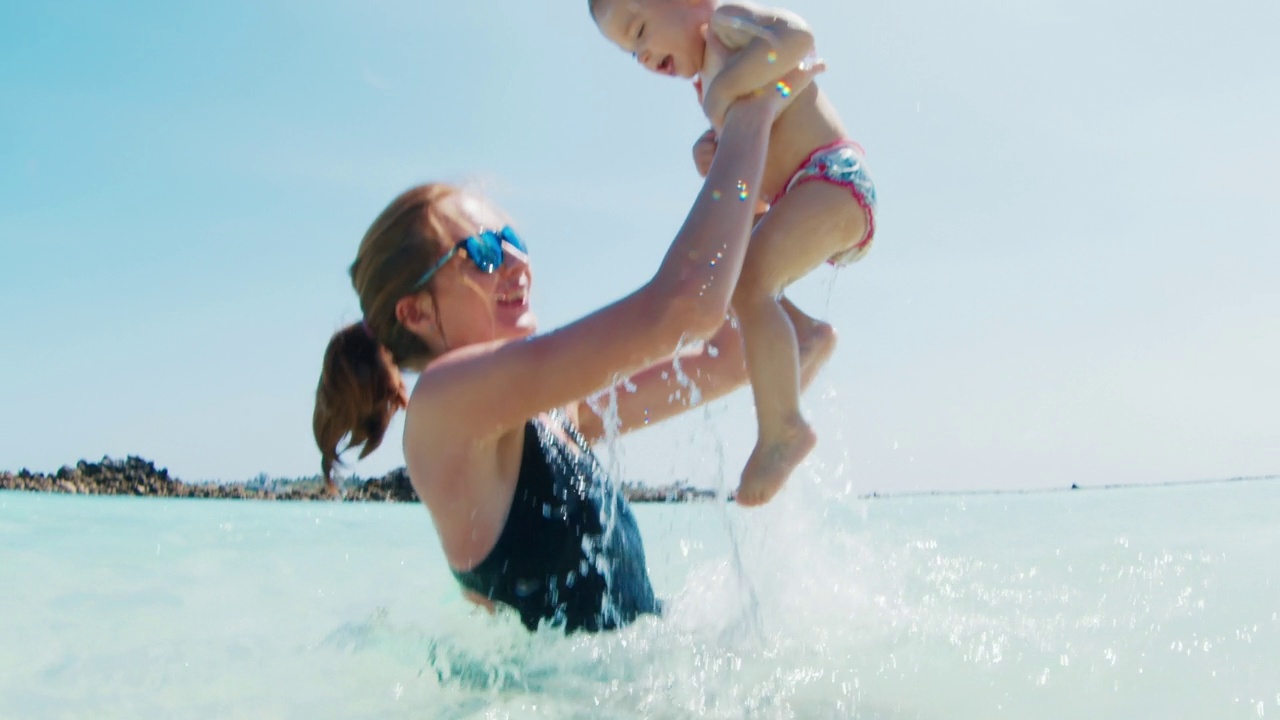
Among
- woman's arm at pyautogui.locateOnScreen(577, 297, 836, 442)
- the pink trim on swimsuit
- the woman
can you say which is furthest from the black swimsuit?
the pink trim on swimsuit

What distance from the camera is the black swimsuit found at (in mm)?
2201

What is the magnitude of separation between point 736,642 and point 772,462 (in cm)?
51

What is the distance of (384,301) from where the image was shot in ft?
7.95

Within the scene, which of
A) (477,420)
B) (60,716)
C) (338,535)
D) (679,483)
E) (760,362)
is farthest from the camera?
(338,535)

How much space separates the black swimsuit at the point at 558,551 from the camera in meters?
2.20

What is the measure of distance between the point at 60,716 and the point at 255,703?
49 cm

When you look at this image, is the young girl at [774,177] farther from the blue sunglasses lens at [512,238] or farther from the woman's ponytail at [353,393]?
the woman's ponytail at [353,393]

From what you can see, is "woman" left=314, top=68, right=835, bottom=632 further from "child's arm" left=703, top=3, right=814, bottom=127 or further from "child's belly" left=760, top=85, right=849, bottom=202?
"child's belly" left=760, top=85, right=849, bottom=202

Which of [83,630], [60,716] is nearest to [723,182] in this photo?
[60,716]

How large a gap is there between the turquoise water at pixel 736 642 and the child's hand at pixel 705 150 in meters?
1.06

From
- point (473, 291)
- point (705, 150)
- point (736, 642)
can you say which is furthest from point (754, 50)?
point (736, 642)

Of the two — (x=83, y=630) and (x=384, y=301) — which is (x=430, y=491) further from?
(x=83, y=630)

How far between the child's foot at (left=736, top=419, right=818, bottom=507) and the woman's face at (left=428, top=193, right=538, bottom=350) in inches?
28.8

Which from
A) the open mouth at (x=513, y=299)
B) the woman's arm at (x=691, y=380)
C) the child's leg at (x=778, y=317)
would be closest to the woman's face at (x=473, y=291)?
the open mouth at (x=513, y=299)
